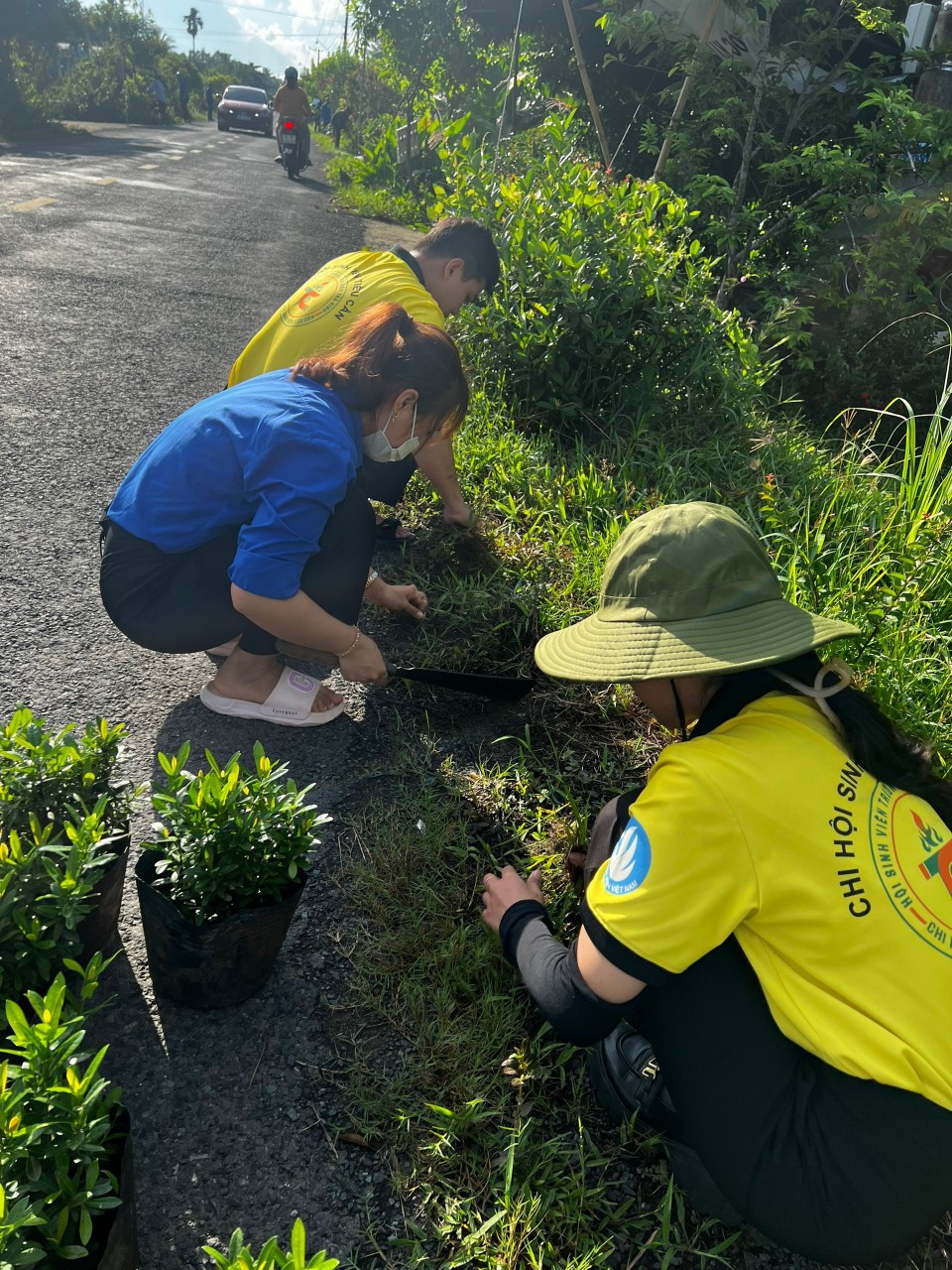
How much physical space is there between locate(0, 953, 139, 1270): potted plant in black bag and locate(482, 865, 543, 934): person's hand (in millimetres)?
822

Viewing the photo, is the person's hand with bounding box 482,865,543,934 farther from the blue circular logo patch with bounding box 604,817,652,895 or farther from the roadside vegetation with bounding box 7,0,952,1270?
the blue circular logo patch with bounding box 604,817,652,895

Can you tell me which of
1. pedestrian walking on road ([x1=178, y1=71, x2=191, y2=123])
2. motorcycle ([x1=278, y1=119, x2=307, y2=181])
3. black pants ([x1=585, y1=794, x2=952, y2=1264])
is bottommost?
black pants ([x1=585, y1=794, x2=952, y2=1264])

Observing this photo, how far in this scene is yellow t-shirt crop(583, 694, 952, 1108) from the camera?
1286 millimetres

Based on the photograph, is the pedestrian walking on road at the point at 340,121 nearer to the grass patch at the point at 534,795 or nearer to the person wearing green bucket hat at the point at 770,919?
the grass patch at the point at 534,795

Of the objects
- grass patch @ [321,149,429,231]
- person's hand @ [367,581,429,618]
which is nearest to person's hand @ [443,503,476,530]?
person's hand @ [367,581,429,618]

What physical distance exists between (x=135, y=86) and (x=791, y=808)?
104ft

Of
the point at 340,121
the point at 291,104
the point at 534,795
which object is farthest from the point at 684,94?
the point at 340,121

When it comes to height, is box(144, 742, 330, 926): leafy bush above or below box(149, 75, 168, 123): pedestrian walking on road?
below

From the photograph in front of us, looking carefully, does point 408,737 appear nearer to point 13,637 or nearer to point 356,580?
point 356,580

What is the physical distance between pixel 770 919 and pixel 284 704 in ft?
5.34

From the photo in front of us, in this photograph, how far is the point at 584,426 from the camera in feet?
14.2

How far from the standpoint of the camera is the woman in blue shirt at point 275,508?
2127 millimetres

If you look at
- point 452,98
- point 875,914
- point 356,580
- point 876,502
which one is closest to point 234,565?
point 356,580

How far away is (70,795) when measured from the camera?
1.68 metres
